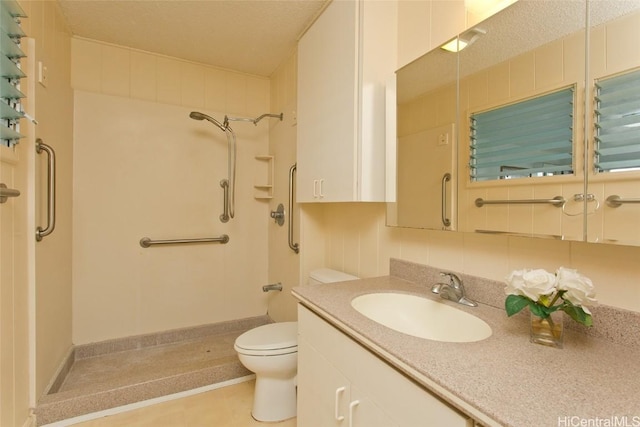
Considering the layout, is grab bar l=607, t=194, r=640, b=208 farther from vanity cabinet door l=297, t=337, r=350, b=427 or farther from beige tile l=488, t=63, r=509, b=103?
vanity cabinet door l=297, t=337, r=350, b=427

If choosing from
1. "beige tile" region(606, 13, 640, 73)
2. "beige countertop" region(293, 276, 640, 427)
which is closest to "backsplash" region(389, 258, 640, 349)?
"beige countertop" region(293, 276, 640, 427)

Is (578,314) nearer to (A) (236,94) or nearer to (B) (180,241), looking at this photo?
(B) (180,241)

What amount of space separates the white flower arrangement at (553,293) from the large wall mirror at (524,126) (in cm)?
16

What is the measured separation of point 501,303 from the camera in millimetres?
1074

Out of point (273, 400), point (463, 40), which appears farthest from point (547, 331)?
point (273, 400)

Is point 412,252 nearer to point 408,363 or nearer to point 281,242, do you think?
point 408,363

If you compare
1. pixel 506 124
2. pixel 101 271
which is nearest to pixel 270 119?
pixel 101 271

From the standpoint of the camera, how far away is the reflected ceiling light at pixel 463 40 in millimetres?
1142

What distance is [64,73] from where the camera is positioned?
6.48 feet

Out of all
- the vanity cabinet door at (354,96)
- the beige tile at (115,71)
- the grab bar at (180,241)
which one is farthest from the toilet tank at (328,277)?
the beige tile at (115,71)

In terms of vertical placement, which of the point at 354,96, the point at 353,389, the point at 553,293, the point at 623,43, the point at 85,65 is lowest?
the point at 353,389

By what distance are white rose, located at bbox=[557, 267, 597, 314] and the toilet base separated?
1421 millimetres

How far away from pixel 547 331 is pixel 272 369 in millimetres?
1282

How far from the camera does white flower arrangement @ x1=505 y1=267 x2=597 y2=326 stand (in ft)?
2.41
